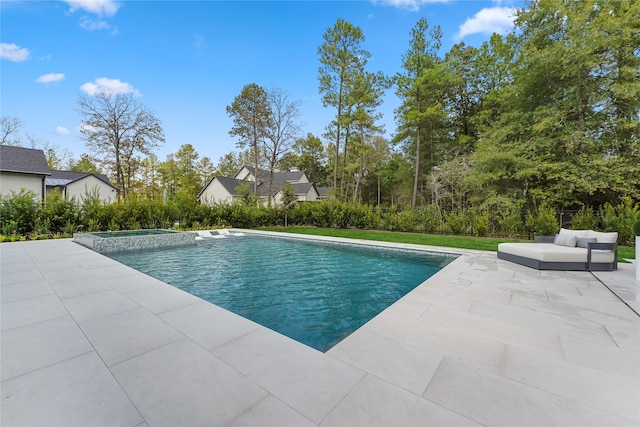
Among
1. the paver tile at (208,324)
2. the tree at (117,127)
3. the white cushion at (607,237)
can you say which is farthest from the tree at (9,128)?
the white cushion at (607,237)

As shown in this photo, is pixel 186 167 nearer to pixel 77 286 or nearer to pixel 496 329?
pixel 77 286

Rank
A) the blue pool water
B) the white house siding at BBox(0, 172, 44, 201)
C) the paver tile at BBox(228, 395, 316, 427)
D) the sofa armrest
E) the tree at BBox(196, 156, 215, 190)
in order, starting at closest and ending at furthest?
the paver tile at BBox(228, 395, 316, 427)
the blue pool water
the sofa armrest
the white house siding at BBox(0, 172, 44, 201)
the tree at BBox(196, 156, 215, 190)

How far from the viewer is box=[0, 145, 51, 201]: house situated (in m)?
12.4

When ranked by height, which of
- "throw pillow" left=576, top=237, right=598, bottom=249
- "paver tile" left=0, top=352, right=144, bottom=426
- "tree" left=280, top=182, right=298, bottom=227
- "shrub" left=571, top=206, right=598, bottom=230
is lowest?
"paver tile" left=0, top=352, right=144, bottom=426

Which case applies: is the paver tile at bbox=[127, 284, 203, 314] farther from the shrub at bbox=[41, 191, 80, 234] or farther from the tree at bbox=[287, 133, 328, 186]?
the tree at bbox=[287, 133, 328, 186]

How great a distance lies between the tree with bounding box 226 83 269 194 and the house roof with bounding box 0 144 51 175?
1043 centimetres

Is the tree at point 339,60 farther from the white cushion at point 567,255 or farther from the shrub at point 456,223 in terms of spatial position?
the white cushion at point 567,255

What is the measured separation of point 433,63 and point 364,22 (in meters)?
4.75

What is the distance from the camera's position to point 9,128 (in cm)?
1877

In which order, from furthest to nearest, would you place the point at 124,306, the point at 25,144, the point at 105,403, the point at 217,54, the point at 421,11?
the point at 25,144, the point at 421,11, the point at 217,54, the point at 124,306, the point at 105,403

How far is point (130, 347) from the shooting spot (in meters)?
2.13

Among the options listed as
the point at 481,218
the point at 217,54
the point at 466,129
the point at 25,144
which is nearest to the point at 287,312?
the point at 481,218

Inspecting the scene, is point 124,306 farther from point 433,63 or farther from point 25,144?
point 25,144

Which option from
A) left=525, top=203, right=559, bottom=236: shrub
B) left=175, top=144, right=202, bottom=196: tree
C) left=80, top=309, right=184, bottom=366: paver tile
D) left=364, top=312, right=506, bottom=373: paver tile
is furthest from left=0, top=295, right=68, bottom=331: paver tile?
left=175, top=144, right=202, bottom=196: tree
